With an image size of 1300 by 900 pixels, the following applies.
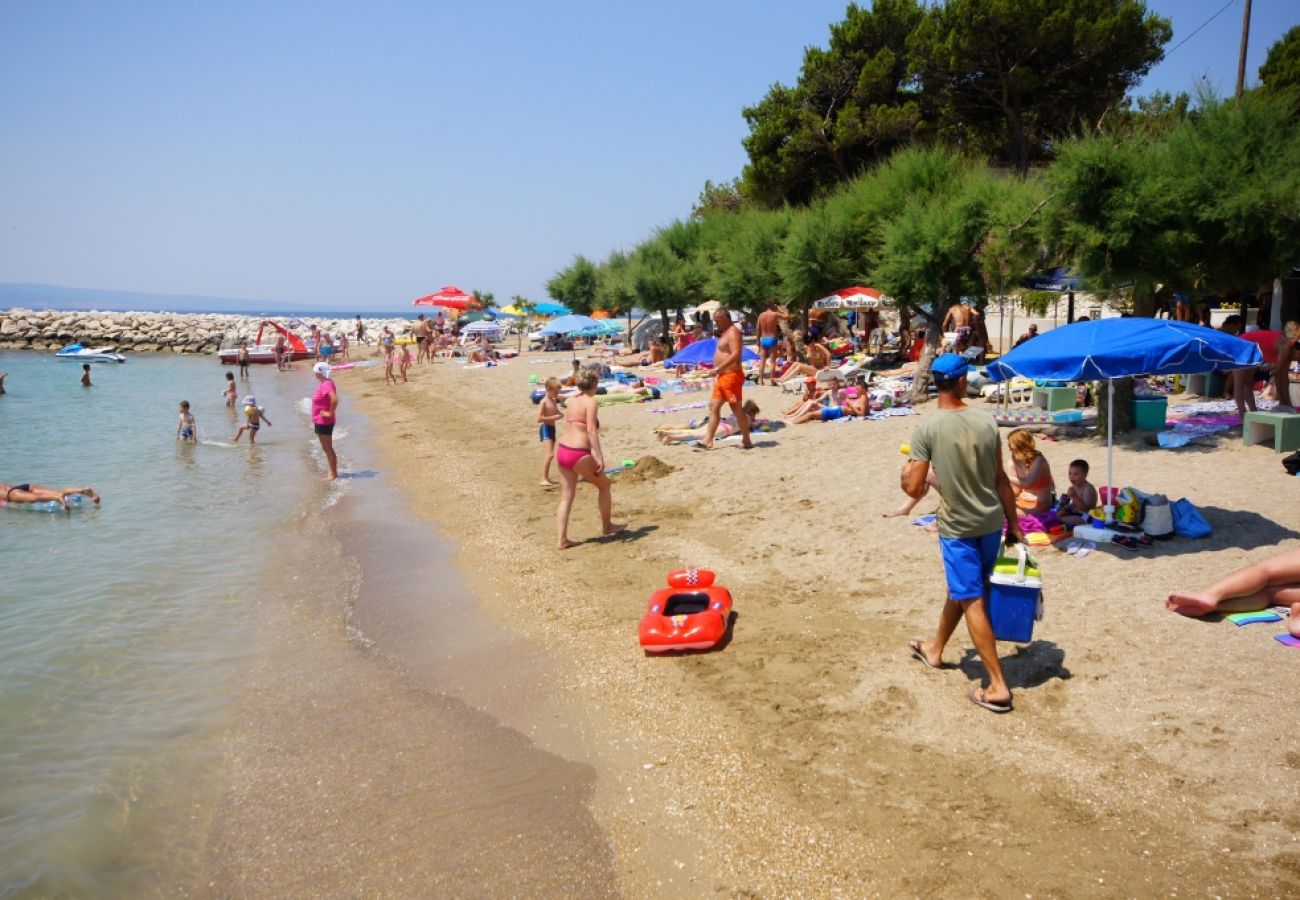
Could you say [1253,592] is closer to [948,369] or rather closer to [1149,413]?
[948,369]

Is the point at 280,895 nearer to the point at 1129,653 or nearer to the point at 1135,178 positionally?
the point at 1129,653

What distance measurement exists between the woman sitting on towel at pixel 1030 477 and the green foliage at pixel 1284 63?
28116 millimetres

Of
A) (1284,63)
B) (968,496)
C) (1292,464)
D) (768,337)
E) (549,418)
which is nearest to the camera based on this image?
(968,496)

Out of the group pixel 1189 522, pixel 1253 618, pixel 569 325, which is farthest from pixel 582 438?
pixel 569 325

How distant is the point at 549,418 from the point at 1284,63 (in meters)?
31.4

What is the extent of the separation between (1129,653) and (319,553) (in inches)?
307

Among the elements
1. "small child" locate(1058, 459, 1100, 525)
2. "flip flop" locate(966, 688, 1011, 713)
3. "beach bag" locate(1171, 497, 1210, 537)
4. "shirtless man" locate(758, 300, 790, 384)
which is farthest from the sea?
"shirtless man" locate(758, 300, 790, 384)

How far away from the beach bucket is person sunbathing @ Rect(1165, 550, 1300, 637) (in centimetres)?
148

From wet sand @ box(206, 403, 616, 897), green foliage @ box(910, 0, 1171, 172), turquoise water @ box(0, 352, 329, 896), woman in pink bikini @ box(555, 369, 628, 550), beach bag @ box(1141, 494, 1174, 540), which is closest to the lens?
wet sand @ box(206, 403, 616, 897)

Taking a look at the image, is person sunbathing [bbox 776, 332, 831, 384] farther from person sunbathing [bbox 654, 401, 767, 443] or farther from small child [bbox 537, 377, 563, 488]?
small child [bbox 537, 377, 563, 488]

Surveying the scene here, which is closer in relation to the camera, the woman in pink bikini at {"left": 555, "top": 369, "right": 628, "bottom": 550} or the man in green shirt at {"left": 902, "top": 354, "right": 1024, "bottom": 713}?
the man in green shirt at {"left": 902, "top": 354, "right": 1024, "bottom": 713}

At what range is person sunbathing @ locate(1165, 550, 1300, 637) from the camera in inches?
208

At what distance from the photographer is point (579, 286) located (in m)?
41.6

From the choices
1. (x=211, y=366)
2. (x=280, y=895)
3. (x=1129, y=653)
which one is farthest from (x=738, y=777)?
(x=211, y=366)
